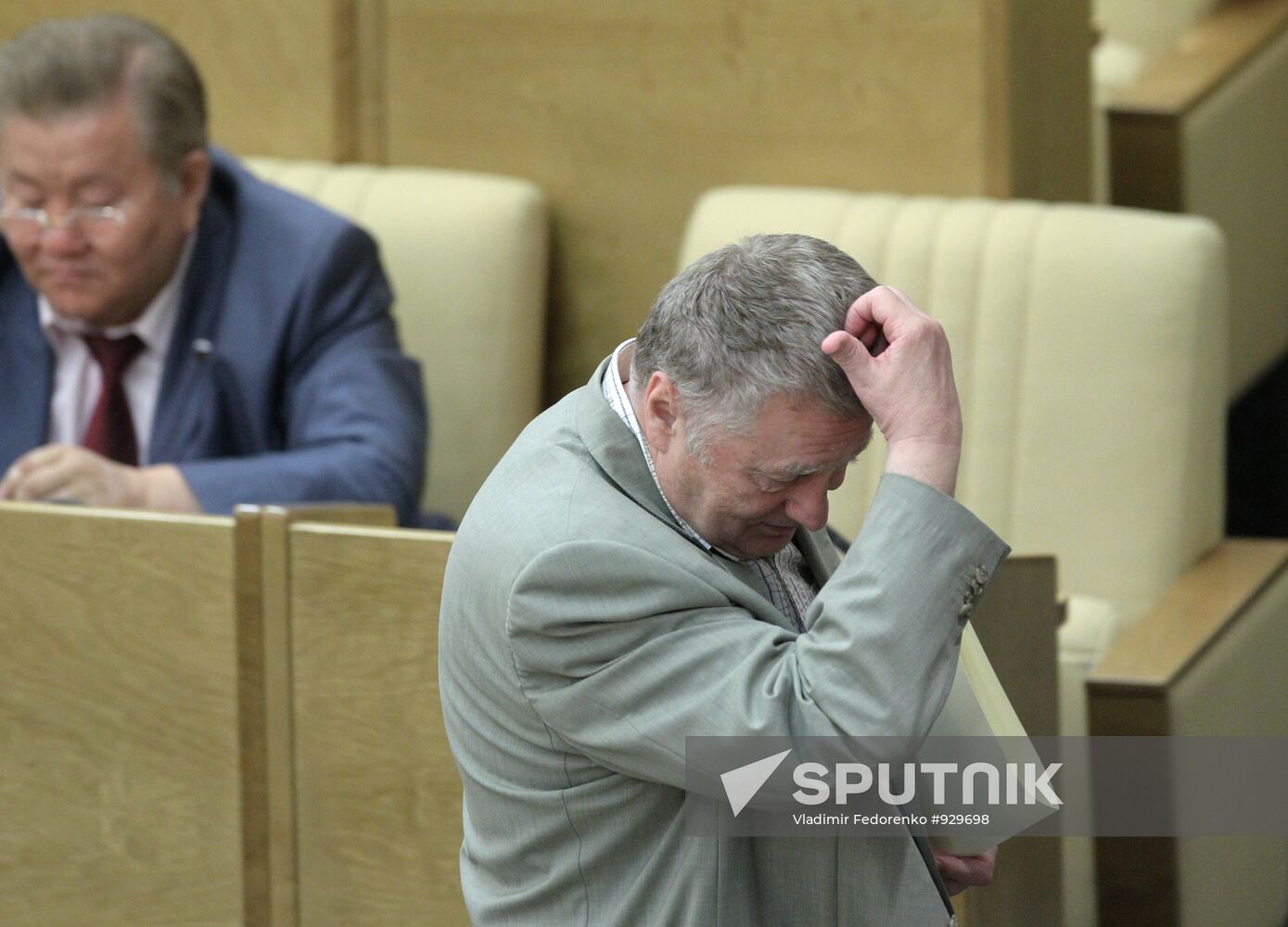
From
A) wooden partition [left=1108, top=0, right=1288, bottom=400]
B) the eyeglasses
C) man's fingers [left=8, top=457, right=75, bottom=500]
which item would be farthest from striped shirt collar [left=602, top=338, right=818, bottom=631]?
wooden partition [left=1108, top=0, right=1288, bottom=400]

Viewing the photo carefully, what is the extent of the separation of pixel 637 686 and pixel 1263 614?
58.9 inches

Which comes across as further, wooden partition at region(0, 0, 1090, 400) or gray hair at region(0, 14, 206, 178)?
wooden partition at region(0, 0, 1090, 400)

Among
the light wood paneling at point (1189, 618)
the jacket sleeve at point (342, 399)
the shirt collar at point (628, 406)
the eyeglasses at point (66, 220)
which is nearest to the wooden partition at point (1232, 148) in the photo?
the light wood paneling at point (1189, 618)

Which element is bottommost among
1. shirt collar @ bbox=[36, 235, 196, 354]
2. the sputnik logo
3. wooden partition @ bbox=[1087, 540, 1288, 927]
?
wooden partition @ bbox=[1087, 540, 1288, 927]

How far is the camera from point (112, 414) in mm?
2791

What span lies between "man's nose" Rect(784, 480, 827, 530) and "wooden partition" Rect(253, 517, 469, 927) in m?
0.65

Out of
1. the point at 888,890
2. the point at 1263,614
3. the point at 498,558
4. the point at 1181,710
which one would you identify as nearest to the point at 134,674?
the point at 498,558

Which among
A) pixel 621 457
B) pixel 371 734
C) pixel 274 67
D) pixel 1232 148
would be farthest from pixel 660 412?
pixel 1232 148

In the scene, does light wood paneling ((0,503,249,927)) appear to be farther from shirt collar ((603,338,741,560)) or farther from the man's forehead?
the man's forehead

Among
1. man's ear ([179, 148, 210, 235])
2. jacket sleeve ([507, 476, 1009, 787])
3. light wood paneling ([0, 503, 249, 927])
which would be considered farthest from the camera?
man's ear ([179, 148, 210, 235])

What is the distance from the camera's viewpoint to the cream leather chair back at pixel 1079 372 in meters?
2.61

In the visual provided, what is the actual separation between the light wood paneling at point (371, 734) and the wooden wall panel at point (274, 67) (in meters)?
1.48

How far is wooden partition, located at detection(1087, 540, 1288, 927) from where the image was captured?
2.23 meters

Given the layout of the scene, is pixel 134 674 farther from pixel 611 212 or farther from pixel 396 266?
pixel 611 212
